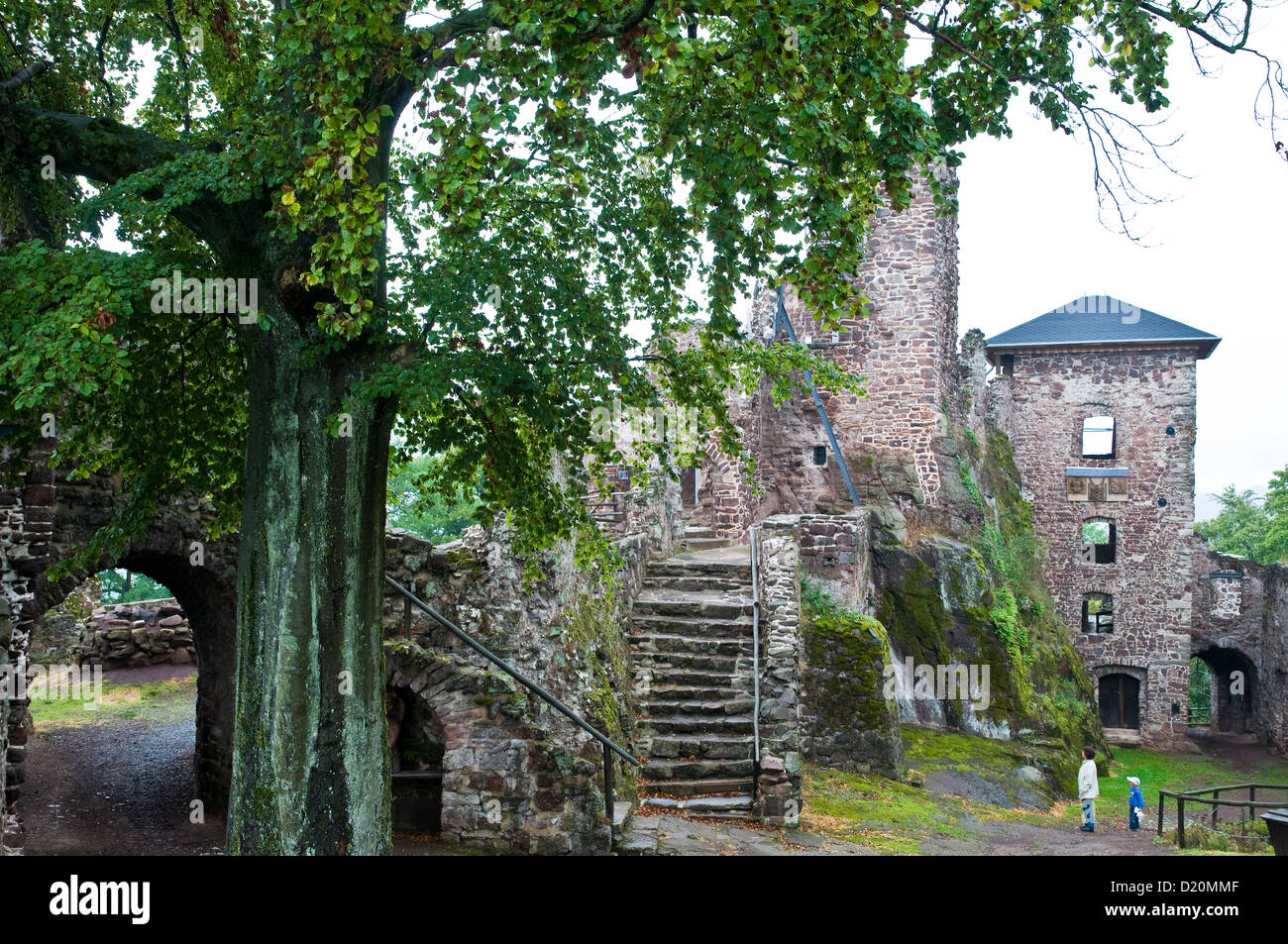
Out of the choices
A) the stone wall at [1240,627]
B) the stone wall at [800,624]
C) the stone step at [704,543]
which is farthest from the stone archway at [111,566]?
the stone wall at [1240,627]

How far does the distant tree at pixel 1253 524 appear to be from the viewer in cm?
3859

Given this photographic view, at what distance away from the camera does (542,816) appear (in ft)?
31.2

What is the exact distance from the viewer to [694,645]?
44.7ft

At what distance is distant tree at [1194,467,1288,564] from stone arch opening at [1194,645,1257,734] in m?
4.08

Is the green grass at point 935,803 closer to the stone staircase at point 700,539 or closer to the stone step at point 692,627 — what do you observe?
the stone step at point 692,627

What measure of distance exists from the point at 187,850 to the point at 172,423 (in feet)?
14.6

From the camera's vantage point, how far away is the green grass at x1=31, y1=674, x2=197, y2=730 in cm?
1653

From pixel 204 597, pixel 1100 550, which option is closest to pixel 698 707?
pixel 204 597

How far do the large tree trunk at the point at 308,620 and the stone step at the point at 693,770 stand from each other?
488 cm

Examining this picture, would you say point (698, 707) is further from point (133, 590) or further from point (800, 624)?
point (133, 590)

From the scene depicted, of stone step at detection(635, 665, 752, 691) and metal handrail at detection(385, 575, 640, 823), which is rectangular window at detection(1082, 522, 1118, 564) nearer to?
stone step at detection(635, 665, 752, 691)

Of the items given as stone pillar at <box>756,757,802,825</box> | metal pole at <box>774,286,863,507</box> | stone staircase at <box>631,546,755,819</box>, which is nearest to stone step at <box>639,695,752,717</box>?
stone staircase at <box>631,546,755,819</box>

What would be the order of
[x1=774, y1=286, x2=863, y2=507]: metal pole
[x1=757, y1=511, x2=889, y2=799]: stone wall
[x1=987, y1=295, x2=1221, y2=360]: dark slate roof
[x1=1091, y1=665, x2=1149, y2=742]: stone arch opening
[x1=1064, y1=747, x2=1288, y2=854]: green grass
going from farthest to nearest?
[x1=987, y1=295, x2=1221, y2=360]: dark slate roof → [x1=1091, y1=665, x2=1149, y2=742]: stone arch opening → [x1=774, y1=286, x2=863, y2=507]: metal pole → [x1=1064, y1=747, x2=1288, y2=854]: green grass → [x1=757, y1=511, x2=889, y2=799]: stone wall
